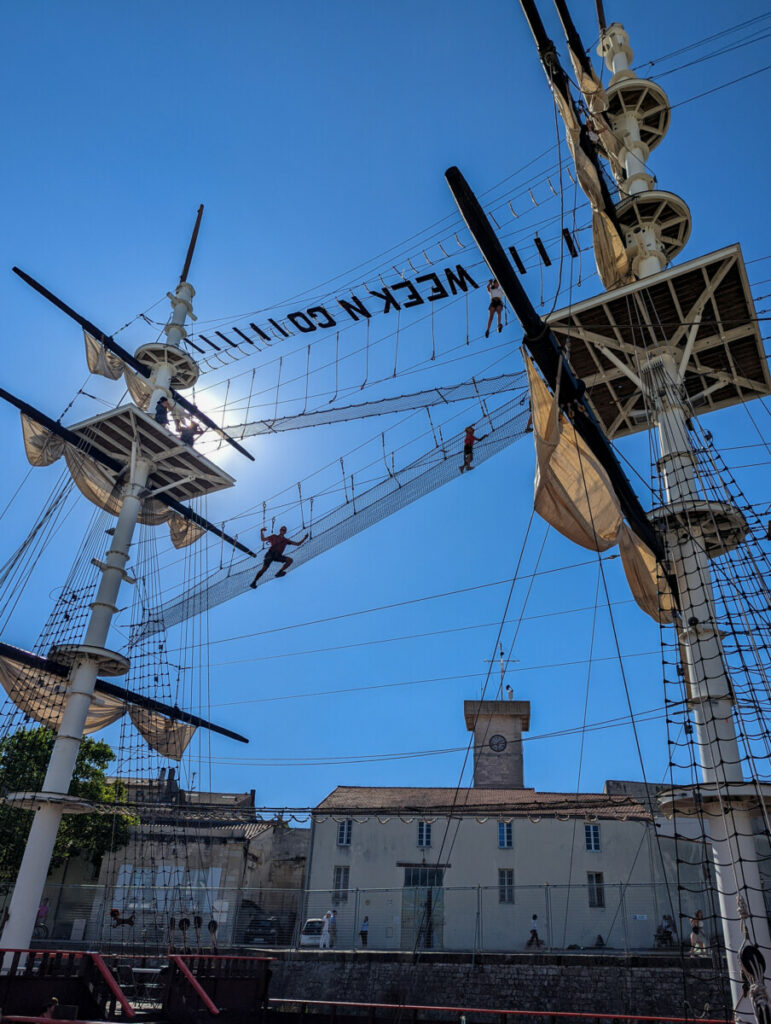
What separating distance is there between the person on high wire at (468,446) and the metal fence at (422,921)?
590 inches

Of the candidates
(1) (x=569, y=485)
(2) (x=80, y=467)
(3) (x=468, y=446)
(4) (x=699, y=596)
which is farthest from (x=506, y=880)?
(1) (x=569, y=485)

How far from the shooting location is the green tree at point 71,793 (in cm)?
2720

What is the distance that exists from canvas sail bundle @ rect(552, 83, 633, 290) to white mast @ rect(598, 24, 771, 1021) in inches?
19.8

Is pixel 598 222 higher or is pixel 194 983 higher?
pixel 598 222

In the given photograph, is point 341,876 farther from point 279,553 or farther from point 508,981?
point 279,553

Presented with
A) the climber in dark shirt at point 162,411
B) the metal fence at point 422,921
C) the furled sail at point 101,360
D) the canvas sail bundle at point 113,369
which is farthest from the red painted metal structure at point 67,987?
the furled sail at point 101,360

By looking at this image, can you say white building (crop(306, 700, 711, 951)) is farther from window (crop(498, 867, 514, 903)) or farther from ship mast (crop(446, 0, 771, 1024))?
ship mast (crop(446, 0, 771, 1024))

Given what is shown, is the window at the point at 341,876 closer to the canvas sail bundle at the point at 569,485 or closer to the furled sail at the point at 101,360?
the furled sail at the point at 101,360

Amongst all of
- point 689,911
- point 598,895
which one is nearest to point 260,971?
point 598,895

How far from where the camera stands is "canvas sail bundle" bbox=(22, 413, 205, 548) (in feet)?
69.1

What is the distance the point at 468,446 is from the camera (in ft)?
44.2

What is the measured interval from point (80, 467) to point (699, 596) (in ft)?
59.8

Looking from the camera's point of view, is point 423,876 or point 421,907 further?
point 423,876

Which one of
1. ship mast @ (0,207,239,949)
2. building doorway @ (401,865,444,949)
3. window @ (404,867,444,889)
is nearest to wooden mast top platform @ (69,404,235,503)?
ship mast @ (0,207,239,949)
